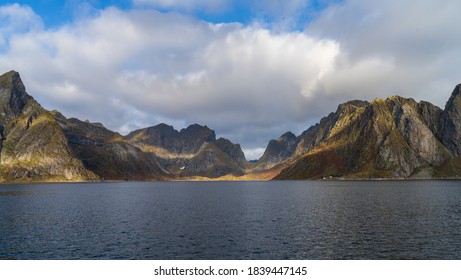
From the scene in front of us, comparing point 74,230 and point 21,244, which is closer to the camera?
point 21,244

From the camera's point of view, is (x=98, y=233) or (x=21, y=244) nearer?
(x=21, y=244)

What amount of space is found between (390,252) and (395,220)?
33014 mm

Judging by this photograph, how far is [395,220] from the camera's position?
84.7 m

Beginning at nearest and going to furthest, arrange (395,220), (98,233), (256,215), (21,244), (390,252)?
(390,252), (21,244), (98,233), (395,220), (256,215)

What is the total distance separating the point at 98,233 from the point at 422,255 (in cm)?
5939

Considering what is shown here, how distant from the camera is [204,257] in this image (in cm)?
5366
